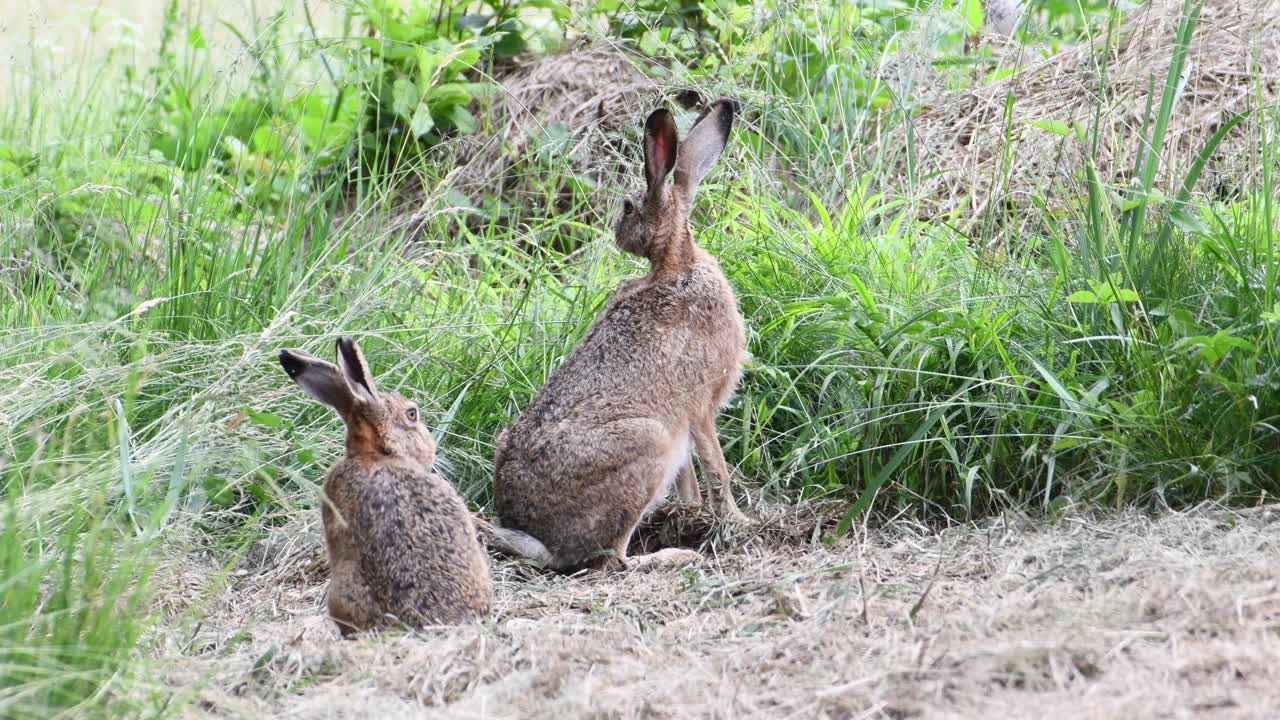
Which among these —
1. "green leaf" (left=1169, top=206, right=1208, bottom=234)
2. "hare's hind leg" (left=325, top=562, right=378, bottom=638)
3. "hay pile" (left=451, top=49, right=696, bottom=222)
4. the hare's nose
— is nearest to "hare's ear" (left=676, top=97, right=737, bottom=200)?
"hay pile" (left=451, top=49, right=696, bottom=222)

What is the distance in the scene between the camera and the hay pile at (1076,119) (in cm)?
608

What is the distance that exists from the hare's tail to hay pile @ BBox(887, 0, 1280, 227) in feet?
6.71

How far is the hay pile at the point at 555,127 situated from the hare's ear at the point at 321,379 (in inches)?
105

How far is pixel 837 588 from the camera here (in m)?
4.07

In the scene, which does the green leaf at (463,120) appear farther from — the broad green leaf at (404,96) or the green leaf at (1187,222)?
the green leaf at (1187,222)

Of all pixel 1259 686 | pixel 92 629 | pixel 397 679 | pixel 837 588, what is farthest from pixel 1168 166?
pixel 92 629

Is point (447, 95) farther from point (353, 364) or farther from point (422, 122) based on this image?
point (353, 364)

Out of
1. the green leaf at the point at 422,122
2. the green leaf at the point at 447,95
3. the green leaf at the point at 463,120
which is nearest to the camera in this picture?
the green leaf at the point at 422,122

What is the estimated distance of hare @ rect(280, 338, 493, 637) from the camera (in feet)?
13.4

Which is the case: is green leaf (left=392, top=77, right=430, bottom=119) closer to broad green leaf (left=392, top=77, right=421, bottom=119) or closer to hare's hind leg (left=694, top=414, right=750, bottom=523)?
broad green leaf (left=392, top=77, right=421, bottom=119)

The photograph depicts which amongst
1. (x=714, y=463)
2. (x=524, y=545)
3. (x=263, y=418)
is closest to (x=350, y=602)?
(x=524, y=545)

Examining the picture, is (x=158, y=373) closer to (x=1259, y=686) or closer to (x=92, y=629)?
(x=92, y=629)

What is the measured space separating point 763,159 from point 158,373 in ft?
8.80

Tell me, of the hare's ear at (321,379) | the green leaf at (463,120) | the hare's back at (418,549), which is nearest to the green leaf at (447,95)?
the green leaf at (463,120)
